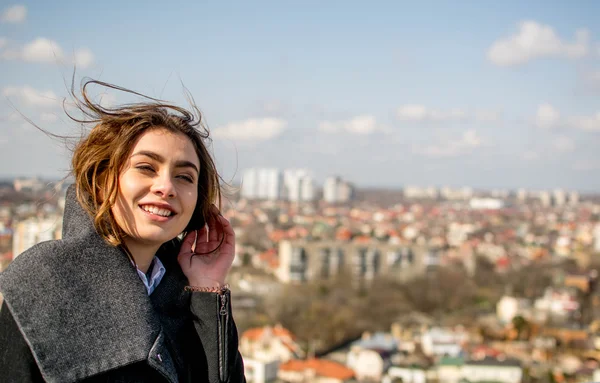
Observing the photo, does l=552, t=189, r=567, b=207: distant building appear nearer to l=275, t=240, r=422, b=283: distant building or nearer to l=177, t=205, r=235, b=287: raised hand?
l=275, t=240, r=422, b=283: distant building

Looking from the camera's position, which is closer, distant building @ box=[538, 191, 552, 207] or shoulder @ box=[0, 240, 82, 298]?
shoulder @ box=[0, 240, 82, 298]

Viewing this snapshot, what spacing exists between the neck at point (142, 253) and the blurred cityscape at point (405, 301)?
0.43 feet

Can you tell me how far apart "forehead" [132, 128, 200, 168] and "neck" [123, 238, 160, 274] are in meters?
0.09

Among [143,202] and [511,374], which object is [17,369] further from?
[511,374]

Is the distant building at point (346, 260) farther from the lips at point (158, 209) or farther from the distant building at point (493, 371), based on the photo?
the lips at point (158, 209)

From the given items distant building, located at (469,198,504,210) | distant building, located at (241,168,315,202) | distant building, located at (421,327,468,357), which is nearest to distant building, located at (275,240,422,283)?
distant building, located at (421,327,468,357)


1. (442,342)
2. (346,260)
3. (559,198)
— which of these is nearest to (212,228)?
(442,342)

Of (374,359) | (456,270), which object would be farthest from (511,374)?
(456,270)

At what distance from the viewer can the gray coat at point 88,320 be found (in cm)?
56

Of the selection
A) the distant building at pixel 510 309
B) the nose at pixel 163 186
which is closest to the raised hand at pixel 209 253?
the nose at pixel 163 186

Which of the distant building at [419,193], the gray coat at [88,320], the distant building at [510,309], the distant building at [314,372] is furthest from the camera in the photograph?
the distant building at [419,193]

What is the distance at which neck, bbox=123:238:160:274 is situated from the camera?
2.17ft

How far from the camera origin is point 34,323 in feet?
1.82

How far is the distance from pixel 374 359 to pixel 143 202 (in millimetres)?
8847
